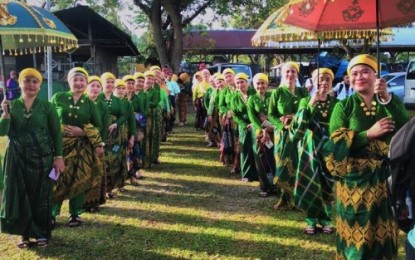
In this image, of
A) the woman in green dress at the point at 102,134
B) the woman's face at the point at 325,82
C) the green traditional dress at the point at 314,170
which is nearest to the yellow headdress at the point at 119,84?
the woman in green dress at the point at 102,134

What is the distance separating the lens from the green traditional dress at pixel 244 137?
7598mm

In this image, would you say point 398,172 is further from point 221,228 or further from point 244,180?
point 244,180

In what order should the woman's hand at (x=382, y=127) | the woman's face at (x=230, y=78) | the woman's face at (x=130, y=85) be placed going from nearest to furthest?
1. the woman's hand at (x=382, y=127)
2. the woman's face at (x=130, y=85)
3. the woman's face at (x=230, y=78)

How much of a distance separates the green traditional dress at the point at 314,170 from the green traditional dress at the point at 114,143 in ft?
8.52

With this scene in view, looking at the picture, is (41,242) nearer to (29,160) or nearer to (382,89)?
(29,160)

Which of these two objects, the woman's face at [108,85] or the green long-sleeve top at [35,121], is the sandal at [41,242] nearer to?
the green long-sleeve top at [35,121]

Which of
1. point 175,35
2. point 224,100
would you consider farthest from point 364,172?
point 175,35

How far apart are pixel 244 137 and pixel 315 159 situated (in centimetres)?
245

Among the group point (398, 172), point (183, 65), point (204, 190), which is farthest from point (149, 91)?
point (183, 65)

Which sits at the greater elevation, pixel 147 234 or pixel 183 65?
pixel 183 65

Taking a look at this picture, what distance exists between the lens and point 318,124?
16.9 ft

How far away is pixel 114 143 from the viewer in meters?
6.83

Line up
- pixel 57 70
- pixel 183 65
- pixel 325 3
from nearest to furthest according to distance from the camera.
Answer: pixel 325 3
pixel 57 70
pixel 183 65

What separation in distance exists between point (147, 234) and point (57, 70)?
1568 centimetres
